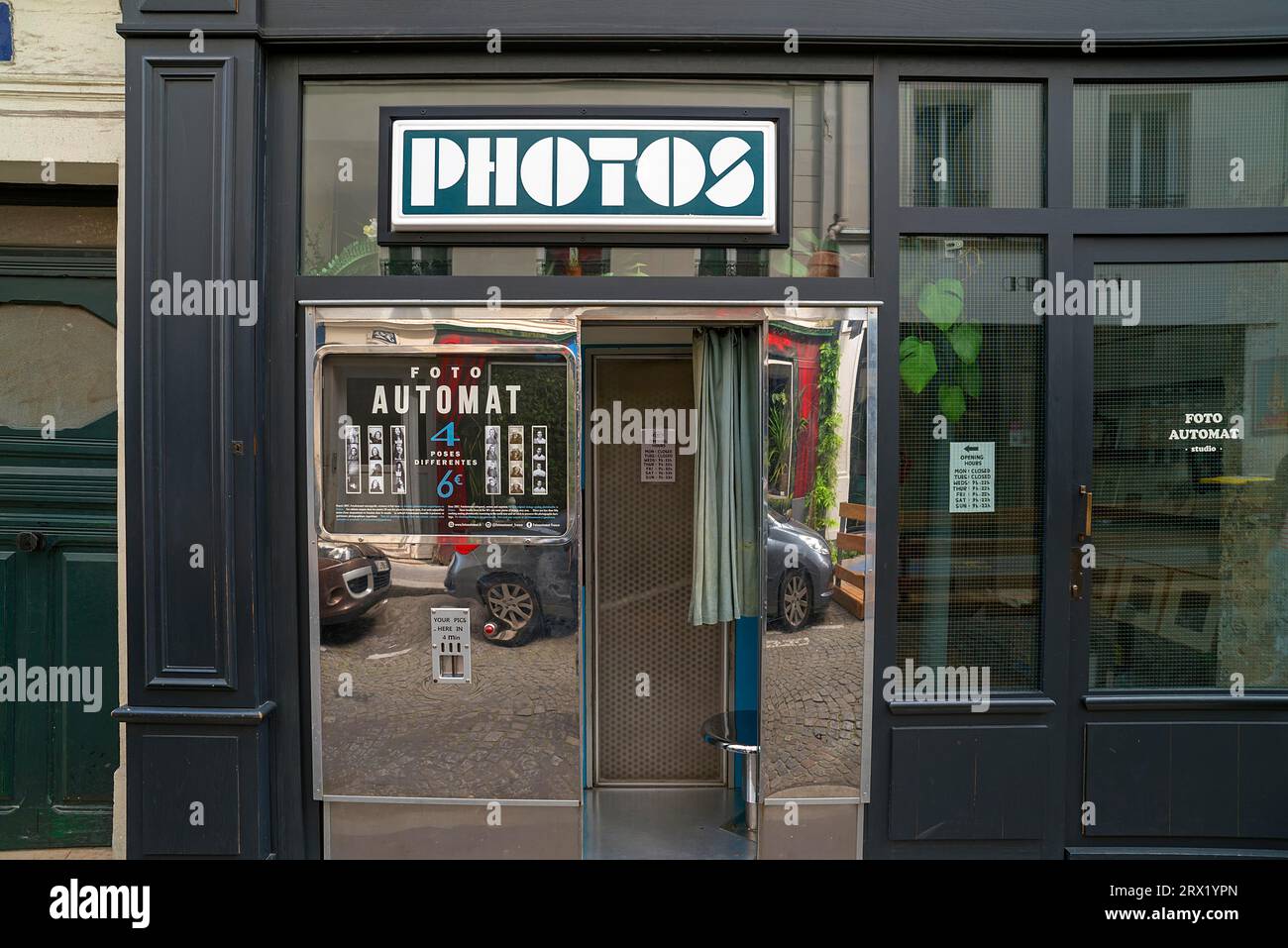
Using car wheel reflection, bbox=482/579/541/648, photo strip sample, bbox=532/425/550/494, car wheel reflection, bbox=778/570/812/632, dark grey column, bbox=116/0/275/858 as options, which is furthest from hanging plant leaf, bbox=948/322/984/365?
dark grey column, bbox=116/0/275/858

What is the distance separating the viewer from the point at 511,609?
3373 millimetres

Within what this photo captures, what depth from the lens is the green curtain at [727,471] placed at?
3580mm

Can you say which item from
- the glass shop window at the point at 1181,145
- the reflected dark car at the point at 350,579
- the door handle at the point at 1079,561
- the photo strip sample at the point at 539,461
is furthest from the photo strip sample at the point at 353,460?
the glass shop window at the point at 1181,145

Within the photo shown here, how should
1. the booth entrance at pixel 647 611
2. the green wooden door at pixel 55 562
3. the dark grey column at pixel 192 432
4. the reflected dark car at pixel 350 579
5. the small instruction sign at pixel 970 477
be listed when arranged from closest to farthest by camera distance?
the dark grey column at pixel 192 432, the reflected dark car at pixel 350 579, the small instruction sign at pixel 970 477, the green wooden door at pixel 55 562, the booth entrance at pixel 647 611

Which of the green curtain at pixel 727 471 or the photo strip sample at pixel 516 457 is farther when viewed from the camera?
the green curtain at pixel 727 471

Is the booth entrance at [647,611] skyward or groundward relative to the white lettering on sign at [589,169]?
groundward

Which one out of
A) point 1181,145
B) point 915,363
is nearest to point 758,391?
point 915,363

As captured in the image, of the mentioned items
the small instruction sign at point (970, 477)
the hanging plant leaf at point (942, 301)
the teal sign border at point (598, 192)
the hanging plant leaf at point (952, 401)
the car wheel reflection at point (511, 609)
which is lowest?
the car wheel reflection at point (511, 609)

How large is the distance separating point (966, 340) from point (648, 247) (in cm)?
157

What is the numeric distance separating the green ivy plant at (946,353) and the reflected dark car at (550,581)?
893 mm

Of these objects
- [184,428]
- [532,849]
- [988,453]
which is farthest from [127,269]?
[988,453]

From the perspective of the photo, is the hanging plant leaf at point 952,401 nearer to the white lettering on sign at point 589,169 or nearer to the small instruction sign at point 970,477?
the small instruction sign at point 970,477

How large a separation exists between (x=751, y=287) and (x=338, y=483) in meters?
2.11

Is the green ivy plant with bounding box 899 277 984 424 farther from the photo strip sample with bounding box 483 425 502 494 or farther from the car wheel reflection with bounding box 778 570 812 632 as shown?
the photo strip sample with bounding box 483 425 502 494
